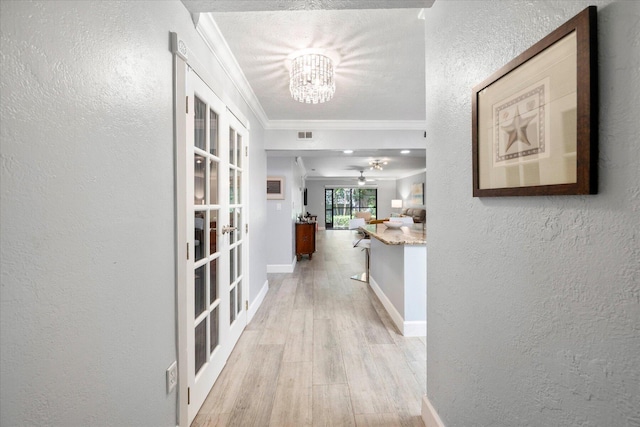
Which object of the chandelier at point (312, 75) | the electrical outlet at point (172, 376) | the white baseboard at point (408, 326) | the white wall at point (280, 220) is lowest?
the white baseboard at point (408, 326)

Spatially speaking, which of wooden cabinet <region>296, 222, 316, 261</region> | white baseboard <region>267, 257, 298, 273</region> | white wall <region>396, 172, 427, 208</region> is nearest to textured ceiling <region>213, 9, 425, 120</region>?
white baseboard <region>267, 257, 298, 273</region>

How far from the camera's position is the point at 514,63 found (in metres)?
0.86

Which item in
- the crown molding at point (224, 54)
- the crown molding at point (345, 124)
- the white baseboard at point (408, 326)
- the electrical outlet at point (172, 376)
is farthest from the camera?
the crown molding at point (345, 124)

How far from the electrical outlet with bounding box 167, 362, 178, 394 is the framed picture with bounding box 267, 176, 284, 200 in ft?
12.9

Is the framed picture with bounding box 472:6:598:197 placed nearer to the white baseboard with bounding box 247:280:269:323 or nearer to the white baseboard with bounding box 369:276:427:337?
the white baseboard with bounding box 369:276:427:337

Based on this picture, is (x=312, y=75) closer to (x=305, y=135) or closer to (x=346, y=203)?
(x=305, y=135)

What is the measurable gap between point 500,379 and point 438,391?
60cm

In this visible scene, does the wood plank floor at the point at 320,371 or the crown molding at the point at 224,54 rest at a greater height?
the crown molding at the point at 224,54

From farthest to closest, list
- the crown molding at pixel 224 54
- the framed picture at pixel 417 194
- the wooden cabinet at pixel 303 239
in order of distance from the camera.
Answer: the framed picture at pixel 417 194 → the wooden cabinet at pixel 303 239 → the crown molding at pixel 224 54

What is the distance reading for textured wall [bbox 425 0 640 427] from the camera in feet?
1.92

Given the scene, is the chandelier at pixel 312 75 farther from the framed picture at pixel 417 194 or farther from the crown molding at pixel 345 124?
the framed picture at pixel 417 194

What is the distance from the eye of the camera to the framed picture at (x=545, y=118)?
631 millimetres

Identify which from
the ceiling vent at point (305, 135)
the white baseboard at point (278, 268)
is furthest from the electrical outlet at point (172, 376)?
the white baseboard at point (278, 268)

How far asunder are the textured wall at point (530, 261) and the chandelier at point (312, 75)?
0.85 metres
